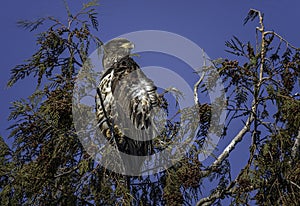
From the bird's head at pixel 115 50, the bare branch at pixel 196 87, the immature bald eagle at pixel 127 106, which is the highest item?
the bird's head at pixel 115 50

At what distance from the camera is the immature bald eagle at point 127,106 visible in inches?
299

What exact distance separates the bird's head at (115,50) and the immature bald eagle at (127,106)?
0.11 ft

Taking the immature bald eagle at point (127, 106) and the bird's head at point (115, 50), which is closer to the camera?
the immature bald eagle at point (127, 106)

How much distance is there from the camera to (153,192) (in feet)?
25.6

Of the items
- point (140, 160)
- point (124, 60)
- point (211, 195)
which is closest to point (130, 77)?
point (124, 60)

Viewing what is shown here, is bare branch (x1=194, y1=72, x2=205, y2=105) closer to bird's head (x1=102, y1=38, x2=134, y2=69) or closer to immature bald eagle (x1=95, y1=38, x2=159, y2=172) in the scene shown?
immature bald eagle (x1=95, y1=38, x2=159, y2=172)

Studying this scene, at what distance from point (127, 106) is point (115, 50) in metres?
0.64

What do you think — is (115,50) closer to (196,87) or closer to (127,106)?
(127,106)

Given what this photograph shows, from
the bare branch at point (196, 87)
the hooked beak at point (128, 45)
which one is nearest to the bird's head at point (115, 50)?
the hooked beak at point (128, 45)

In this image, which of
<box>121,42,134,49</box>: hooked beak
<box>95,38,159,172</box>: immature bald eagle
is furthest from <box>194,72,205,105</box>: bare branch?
<box>121,42,134,49</box>: hooked beak

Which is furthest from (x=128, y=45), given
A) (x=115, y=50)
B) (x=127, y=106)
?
(x=127, y=106)

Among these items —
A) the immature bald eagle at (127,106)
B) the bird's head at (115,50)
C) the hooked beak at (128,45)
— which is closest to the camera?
the immature bald eagle at (127,106)

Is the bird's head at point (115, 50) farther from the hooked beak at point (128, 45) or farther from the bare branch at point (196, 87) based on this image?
the bare branch at point (196, 87)

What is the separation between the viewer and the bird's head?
804cm
